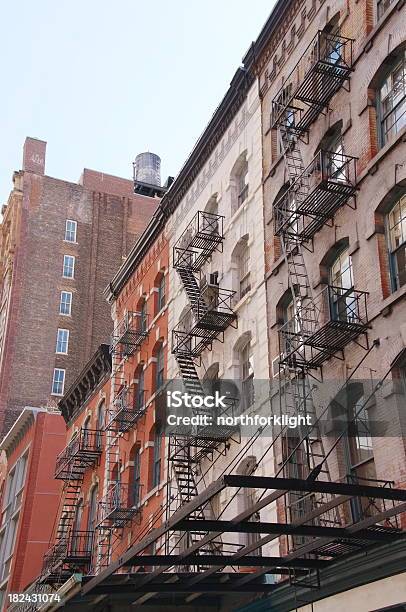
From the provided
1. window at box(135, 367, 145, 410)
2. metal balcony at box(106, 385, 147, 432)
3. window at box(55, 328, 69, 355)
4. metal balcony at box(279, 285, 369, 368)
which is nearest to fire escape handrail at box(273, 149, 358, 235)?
metal balcony at box(279, 285, 369, 368)

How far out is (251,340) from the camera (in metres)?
26.6

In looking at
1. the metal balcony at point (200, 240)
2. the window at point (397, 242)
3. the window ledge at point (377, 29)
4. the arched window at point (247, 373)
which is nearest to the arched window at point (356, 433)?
the window at point (397, 242)

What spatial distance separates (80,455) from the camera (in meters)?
40.0

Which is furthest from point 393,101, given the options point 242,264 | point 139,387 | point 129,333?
point 139,387

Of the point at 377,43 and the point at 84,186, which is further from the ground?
the point at 84,186

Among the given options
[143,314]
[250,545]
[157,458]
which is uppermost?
[143,314]

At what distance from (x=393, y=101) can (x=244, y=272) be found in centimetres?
932

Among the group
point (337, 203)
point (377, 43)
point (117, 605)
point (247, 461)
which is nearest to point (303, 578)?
point (247, 461)

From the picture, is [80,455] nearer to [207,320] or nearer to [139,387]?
[139,387]

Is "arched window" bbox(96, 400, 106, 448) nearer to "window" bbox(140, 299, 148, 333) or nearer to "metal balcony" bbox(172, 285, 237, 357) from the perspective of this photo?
"window" bbox(140, 299, 148, 333)

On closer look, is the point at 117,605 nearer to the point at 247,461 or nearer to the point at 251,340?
the point at 247,461

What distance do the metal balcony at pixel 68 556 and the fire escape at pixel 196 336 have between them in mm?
9277

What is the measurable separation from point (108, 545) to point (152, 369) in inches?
276

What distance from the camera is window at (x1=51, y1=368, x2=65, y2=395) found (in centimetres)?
6319
